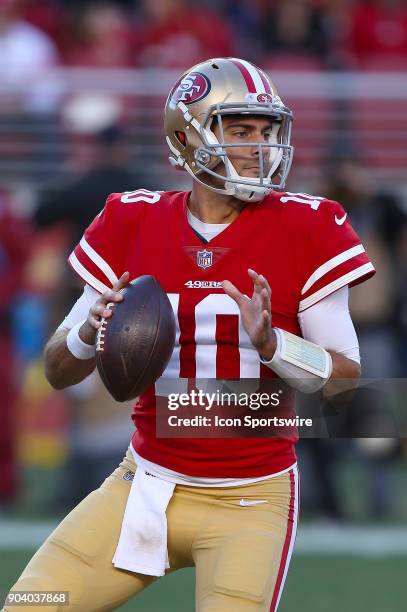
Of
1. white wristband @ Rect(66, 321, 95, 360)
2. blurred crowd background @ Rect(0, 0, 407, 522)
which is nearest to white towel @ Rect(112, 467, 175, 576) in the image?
white wristband @ Rect(66, 321, 95, 360)

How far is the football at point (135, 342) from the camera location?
315 centimetres

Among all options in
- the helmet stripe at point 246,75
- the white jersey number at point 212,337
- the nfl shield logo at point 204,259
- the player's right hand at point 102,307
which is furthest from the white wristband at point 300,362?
the helmet stripe at point 246,75

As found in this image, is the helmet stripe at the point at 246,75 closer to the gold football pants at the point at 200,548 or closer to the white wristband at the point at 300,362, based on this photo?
the white wristband at the point at 300,362

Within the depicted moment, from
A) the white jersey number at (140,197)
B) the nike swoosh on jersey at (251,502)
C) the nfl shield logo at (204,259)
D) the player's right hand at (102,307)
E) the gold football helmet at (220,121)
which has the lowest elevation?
the nike swoosh on jersey at (251,502)

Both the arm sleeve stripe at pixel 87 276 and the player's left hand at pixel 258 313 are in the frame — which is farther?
the arm sleeve stripe at pixel 87 276

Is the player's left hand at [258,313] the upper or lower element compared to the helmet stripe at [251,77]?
lower

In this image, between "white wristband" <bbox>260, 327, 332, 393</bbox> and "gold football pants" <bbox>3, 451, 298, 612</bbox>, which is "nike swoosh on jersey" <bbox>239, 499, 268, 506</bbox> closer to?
"gold football pants" <bbox>3, 451, 298, 612</bbox>

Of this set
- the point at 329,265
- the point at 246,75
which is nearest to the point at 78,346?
the point at 329,265

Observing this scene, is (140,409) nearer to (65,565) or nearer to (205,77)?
(65,565)

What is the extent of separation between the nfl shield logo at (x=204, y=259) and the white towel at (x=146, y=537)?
58 cm

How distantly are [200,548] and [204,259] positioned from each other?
0.74 m

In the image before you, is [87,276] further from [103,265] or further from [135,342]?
[135,342]

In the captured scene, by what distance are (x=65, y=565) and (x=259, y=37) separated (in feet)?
22.0

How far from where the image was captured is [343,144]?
8.03 m
